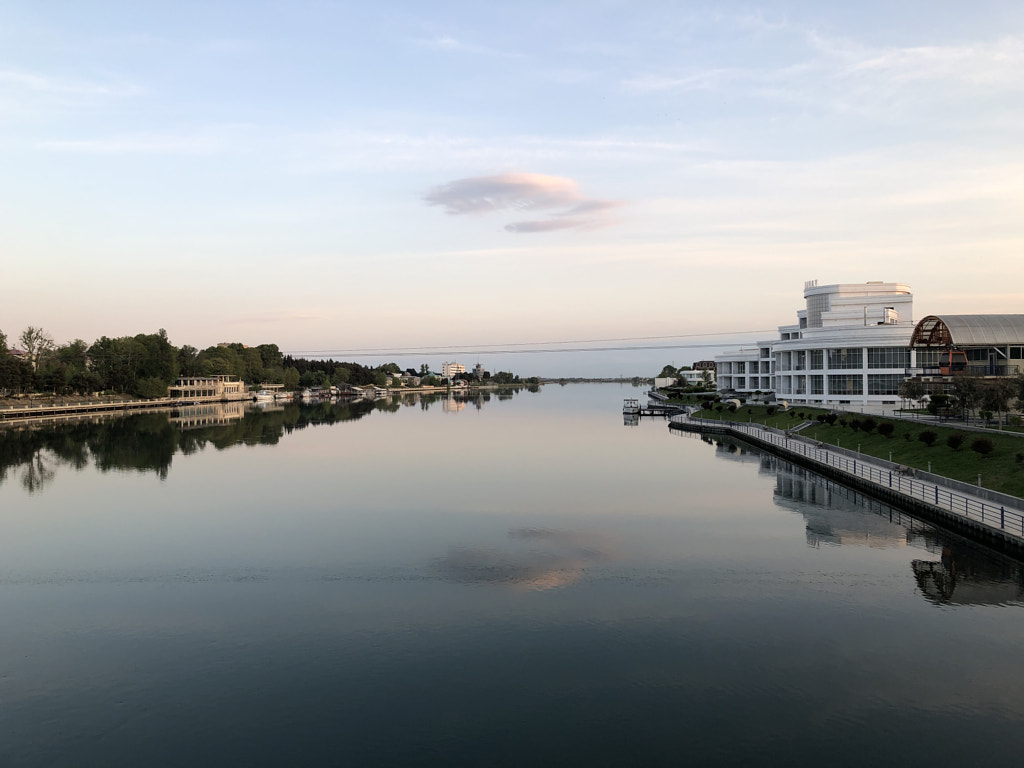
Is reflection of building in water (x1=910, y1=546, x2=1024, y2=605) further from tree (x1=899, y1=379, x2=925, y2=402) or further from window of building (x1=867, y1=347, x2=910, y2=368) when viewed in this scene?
window of building (x1=867, y1=347, x2=910, y2=368)

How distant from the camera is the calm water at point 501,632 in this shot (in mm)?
18953

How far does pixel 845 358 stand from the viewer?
103m

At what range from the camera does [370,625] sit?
1042 inches

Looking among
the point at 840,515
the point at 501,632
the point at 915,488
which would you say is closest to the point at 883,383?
the point at 915,488

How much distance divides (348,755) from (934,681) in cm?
1698

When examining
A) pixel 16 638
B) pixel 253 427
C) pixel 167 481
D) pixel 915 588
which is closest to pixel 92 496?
pixel 167 481

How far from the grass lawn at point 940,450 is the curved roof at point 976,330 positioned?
14797 mm

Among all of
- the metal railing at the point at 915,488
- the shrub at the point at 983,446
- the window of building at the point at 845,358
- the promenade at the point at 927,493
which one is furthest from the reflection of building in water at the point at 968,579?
the window of building at the point at 845,358

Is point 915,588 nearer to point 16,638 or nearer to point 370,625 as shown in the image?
point 370,625

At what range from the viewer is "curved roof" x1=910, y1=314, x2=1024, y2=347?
82.3 m

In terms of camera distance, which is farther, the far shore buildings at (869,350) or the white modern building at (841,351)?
the white modern building at (841,351)

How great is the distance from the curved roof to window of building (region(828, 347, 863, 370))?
13.7m

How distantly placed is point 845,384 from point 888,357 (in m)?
6.58

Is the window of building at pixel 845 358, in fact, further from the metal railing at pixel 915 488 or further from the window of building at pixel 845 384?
the metal railing at pixel 915 488
